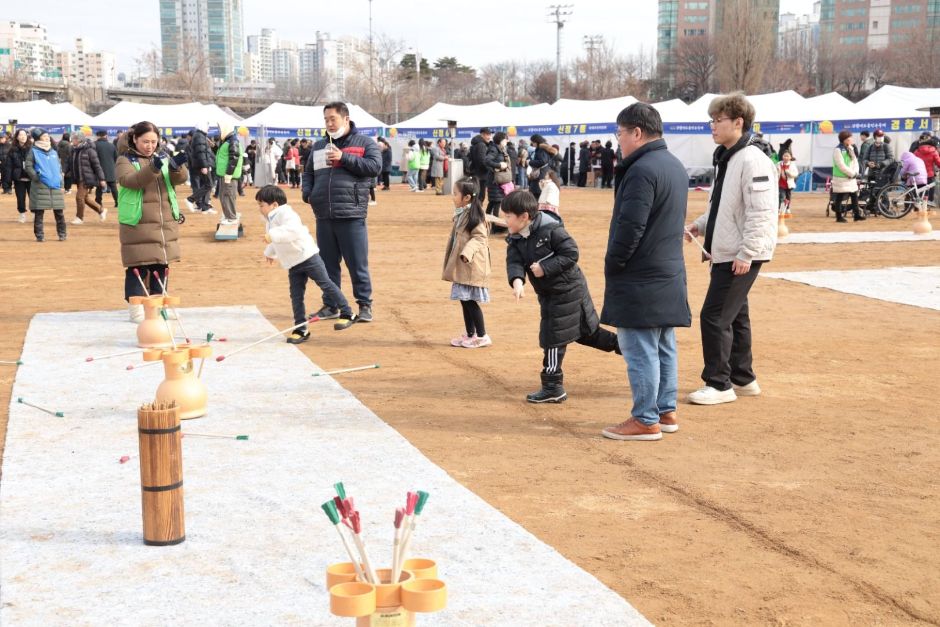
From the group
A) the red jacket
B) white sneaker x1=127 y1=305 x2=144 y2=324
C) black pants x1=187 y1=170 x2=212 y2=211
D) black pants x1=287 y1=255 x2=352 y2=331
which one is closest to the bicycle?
the red jacket

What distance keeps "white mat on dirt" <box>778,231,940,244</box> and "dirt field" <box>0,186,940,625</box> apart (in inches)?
227

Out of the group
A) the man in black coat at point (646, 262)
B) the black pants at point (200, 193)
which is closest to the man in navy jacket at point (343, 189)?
the man in black coat at point (646, 262)

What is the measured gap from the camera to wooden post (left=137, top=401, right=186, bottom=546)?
157 inches

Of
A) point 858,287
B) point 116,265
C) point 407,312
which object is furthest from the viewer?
point 116,265

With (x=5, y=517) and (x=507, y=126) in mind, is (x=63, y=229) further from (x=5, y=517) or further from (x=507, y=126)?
(x=507, y=126)

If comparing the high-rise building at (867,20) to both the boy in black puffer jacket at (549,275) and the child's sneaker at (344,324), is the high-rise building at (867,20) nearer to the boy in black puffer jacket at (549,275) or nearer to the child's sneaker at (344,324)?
the child's sneaker at (344,324)

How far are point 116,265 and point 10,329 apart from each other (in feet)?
16.7

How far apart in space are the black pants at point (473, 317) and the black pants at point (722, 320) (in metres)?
2.32

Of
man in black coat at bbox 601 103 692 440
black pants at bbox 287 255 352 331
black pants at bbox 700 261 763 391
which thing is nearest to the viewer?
man in black coat at bbox 601 103 692 440

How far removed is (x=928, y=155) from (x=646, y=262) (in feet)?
62.0

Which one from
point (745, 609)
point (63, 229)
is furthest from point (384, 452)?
point (63, 229)

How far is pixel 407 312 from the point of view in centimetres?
1042

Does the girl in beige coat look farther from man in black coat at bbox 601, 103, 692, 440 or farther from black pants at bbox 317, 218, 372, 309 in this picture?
man in black coat at bbox 601, 103, 692, 440

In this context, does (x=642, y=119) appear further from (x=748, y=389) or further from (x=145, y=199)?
(x=145, y=199)
